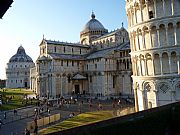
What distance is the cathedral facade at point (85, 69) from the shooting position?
167 ft

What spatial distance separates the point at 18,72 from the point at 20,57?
291 inches

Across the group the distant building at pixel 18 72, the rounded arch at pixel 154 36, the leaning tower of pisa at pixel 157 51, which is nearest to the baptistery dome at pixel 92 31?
the leaning tower of pisa at pixel 157 51

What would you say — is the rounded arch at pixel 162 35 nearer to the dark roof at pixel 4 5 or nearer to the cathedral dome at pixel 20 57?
the dark roof at pixel 4 5

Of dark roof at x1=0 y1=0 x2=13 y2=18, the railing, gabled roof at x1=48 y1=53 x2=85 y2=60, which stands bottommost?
the railing

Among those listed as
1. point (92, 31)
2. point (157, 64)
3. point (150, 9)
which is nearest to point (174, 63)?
point (157, 64)

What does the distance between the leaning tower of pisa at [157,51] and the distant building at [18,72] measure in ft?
300

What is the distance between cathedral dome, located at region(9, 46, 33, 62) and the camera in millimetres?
111881

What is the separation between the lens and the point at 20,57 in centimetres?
11262

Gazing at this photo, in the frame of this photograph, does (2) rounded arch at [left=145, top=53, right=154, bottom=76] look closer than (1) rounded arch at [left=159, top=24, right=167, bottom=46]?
No

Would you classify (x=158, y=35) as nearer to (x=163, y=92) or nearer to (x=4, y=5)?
(x=163, y=92)

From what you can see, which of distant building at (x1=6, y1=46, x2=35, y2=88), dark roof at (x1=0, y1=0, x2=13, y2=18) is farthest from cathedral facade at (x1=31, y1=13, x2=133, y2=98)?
distant building at (x1=6, y1=46, x2=35, y2=88)

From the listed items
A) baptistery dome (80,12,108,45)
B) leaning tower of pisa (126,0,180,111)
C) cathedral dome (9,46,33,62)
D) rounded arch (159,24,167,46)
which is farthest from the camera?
cathedral dome (9,46,33,62)

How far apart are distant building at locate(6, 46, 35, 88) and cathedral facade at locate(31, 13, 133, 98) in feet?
194

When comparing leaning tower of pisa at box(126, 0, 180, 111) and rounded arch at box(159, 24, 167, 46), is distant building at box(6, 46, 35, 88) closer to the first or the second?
leaning tower of pisa at box(126, 0, 180, 111)
